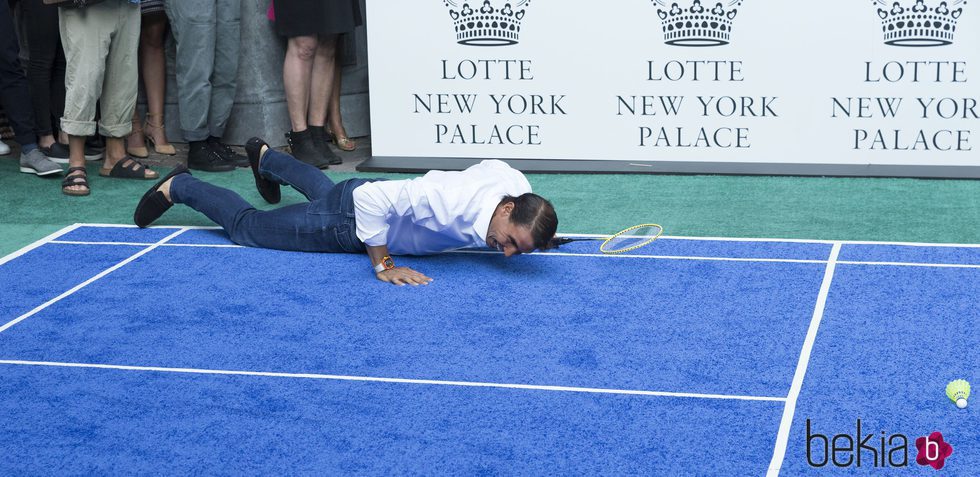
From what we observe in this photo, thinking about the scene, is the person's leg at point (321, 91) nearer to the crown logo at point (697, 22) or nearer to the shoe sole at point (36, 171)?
the shoe sole at point (36, 171)

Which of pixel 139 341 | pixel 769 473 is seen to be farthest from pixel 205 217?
pixel 769 473

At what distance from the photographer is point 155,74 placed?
8.25m

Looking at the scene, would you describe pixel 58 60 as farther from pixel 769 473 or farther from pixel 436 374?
pixel 769 473

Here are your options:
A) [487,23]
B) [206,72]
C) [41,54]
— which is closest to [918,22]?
[487,23]

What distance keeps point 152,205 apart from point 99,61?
4.32 feet

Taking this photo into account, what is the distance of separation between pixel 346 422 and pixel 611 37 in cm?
439

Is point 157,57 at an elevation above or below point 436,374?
above

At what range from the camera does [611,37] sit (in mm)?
7680

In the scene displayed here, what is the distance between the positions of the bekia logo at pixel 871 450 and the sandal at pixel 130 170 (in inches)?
202

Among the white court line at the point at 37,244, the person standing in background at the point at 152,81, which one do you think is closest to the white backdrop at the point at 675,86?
the person standing in background at the point at 152,81

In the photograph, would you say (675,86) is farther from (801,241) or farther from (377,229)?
(377,229)

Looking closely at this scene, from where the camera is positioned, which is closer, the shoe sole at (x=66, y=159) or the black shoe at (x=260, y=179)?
the black shoe at (x=260, y=179)

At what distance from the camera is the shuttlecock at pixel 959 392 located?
3.85 metres

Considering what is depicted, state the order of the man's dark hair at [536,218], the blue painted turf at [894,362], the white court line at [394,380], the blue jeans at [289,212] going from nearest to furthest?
the blue painted turf at [894,362]
the white court line at [394,380]
the man's dark hair at [536,218]
the blue jeans at [289,212]
